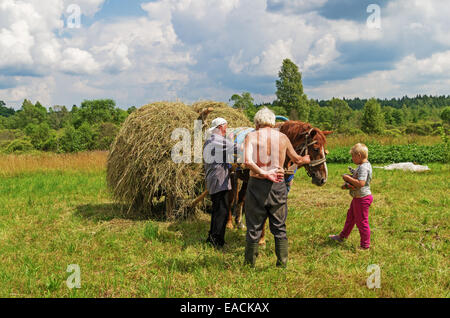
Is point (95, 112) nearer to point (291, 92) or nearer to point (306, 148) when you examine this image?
point (291, 92)

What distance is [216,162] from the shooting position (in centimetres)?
535

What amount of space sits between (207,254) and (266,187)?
5.30 feet

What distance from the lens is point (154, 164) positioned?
628cm

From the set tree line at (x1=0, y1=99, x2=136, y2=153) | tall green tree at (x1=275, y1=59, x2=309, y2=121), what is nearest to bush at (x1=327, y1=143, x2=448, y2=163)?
tree line at (x1=0, y1=99, x2=136, y2=153)

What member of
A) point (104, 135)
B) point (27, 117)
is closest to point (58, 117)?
point (27, 117)

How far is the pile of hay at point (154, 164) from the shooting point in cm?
625

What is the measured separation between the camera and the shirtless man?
13.6 ft

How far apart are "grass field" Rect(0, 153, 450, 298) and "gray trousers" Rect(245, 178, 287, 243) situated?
55cm

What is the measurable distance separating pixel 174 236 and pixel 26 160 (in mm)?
14188

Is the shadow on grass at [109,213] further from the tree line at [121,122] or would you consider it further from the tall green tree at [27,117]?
the tall green tree at [27,117]

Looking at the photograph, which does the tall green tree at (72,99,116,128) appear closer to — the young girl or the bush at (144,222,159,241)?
the bush at (144,222,159,241)

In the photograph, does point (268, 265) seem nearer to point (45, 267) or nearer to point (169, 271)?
point (169, 271)
